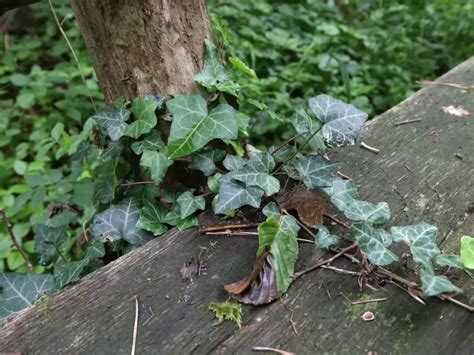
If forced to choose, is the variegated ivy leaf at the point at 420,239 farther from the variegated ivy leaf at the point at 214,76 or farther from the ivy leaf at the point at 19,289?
the ivy leaf at the point at 19,289

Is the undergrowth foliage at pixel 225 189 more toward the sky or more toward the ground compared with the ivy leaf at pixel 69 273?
more toward the sky

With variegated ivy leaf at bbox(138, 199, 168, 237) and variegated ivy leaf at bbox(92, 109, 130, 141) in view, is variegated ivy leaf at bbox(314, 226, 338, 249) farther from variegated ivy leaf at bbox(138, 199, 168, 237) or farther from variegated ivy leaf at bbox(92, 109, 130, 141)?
variegated ivy leaf at bbox(92, 109, 130, 141)

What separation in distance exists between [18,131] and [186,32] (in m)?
1.98

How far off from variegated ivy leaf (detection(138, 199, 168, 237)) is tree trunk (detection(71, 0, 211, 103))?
0.36m

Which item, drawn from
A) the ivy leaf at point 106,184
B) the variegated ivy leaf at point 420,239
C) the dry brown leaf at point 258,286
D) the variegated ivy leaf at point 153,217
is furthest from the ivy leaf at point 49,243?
the variegated ivy leaf at point 420,239

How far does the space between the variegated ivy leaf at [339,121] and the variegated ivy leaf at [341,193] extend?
0.37 feet

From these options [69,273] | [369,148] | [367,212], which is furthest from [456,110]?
[69,273]

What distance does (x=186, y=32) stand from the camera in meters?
1.36

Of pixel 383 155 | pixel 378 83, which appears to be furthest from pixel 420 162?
pixel 378 83

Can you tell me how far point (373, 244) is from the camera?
1037 millimetres

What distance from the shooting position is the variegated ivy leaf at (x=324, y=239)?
3.56ft

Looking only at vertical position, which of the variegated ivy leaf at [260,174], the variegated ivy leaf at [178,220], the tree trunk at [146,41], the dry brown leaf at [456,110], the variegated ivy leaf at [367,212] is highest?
the tree trunk at [146,41]

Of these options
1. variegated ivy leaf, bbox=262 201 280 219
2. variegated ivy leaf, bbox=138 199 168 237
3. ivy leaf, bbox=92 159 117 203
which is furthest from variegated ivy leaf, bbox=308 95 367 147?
ivy leaf, bbox=92 159 117 203

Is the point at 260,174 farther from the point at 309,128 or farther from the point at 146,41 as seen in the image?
the point at 146,41
